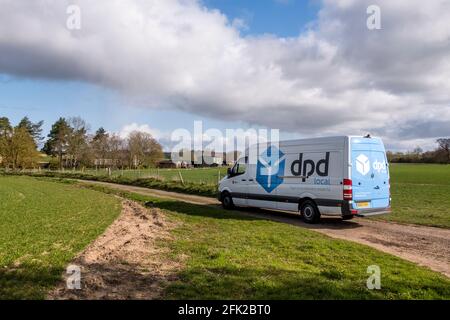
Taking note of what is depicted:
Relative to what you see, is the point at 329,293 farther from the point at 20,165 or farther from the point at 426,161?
the point at 426,161

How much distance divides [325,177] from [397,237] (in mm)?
2999

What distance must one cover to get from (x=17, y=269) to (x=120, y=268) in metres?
1.77

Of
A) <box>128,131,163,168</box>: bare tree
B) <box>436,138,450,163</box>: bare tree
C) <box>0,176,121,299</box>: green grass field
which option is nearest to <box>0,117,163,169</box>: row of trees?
<box>128,131,163,168</box>: bare tree

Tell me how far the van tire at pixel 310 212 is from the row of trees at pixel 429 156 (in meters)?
99.5

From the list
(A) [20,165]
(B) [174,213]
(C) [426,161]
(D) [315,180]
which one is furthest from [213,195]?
→ (C) [426,161]

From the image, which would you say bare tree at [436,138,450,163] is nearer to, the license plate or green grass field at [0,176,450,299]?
the license plate

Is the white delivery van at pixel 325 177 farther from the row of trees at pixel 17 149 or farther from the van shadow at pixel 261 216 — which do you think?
the row of trees at pixel 17 149

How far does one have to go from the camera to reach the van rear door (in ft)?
39.4

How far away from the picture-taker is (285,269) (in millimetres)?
6566

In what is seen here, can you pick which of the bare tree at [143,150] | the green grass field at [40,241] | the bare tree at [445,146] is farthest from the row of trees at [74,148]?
the bare tree at [445,146]

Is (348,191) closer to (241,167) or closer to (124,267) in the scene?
(241,167)

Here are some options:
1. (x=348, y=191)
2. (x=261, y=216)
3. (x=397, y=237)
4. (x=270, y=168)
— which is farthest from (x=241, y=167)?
(x=397, y=237)

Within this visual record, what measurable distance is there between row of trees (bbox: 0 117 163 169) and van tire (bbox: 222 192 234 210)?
6704cm

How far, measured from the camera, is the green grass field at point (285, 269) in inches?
211
